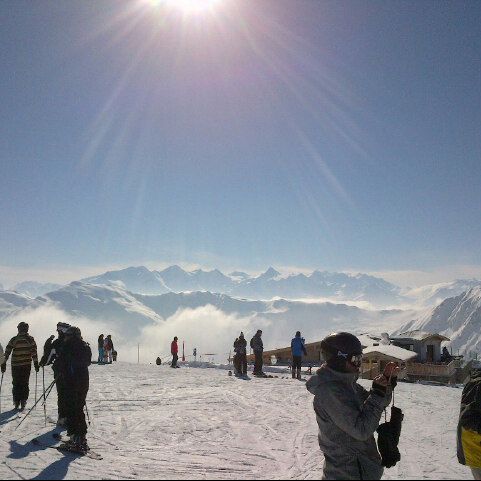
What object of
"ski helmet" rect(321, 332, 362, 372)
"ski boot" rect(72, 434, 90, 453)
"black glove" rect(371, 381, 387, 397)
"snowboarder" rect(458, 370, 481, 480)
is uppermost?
"ski helmet" rect(321, 332, 362, 372)

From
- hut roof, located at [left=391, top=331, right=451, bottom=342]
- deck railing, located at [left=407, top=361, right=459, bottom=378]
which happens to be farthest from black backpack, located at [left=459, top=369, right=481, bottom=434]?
hut roof, located at [left=391, top=331, right=451, bottom=342]

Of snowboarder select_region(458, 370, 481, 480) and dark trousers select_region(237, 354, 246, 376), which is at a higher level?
snowboarder select_region(458, 370, 481, 480)

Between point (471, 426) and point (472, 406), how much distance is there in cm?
22

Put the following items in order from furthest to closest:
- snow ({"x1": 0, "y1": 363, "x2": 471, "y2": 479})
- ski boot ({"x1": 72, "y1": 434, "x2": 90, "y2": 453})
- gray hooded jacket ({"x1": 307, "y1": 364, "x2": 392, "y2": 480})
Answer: ski boot ({"x1": 72, "y1": 434, "x2": 90, "y2": 453}) < snow ({"x1": 0, "y1": 363, "x2": 471, "y2": 479}) < gray hooded jacket ({"x1": 307, "y1": 364, "x2": 392, "y2": 480})

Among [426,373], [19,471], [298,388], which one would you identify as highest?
[19,471]

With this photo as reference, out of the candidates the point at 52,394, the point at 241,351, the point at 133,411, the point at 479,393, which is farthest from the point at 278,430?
the point at 241,351

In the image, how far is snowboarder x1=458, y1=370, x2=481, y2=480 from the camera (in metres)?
4.78

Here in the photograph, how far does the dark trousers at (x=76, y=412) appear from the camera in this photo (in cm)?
810

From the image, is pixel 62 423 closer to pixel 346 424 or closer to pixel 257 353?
pixel 346 424

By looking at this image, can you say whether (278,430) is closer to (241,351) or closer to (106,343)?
(241,351)

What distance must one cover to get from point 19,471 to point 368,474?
19.2 feet

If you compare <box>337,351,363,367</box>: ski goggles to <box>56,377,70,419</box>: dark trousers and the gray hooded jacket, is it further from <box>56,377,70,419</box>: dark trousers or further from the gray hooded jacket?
<box>56,377,70,419</box>: dark trousers

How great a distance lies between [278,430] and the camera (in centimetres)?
997

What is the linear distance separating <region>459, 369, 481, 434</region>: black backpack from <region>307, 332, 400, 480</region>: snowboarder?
4.93 ft
